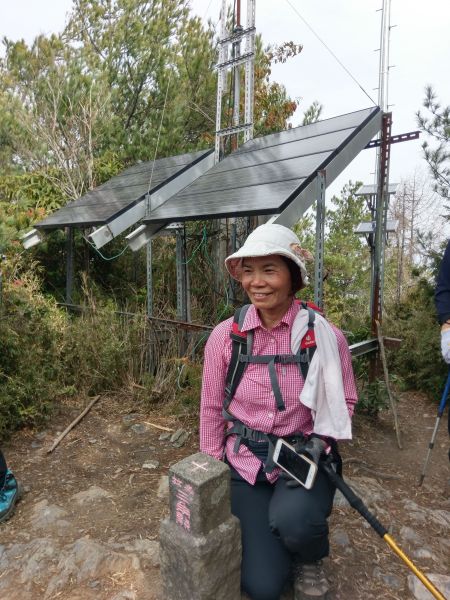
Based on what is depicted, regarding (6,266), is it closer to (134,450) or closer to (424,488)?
(134,450)

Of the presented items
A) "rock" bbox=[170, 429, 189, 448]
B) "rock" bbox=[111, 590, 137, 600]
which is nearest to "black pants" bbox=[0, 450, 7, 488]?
"rock" bbox=[111, 590, 137, 600]

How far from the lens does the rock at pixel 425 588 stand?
2178 mm

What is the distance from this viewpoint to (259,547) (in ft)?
6.71

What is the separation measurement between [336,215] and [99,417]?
13977 millimetres

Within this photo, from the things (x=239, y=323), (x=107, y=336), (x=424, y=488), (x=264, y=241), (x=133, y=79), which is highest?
(x=133, y=79)

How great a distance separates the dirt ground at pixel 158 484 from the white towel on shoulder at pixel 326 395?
2.94ft

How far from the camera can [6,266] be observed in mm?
6480

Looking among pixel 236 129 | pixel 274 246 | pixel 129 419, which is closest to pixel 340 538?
pixel 274 246

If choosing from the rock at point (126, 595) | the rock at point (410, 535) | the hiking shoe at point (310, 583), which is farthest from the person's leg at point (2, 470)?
the rock at point (410, 535)

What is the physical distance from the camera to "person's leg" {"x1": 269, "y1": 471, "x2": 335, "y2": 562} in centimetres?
192

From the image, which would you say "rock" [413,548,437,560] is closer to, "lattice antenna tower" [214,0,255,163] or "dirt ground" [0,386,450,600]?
"dirt ground" [0,386,450,600]

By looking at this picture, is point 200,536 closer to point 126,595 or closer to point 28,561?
point 126,595

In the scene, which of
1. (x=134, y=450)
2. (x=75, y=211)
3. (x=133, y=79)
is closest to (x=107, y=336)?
(x=134, y=450)

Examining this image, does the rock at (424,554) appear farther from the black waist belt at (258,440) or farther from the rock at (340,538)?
the black waist belt at (258,440)
